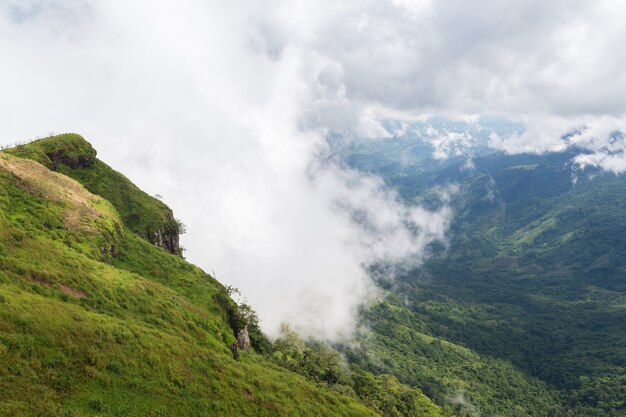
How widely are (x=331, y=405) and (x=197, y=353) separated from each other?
88.9 feet

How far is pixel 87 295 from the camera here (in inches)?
2188

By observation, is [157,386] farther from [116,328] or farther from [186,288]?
[186,288]

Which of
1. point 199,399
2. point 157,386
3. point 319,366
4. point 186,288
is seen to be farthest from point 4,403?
point 319,366

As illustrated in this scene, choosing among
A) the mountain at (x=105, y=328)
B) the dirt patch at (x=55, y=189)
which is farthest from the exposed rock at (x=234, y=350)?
the dirt patch at (x=55, y=189)

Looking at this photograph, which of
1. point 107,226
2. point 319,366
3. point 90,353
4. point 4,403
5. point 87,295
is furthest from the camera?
point 319,366

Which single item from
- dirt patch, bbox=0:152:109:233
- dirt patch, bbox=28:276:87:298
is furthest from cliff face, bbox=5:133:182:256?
dirt patch, bbox=28:276:87:298

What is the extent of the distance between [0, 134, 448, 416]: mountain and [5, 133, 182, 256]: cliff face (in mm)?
22990

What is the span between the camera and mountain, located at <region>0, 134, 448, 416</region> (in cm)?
3725

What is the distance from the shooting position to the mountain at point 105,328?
122 feet

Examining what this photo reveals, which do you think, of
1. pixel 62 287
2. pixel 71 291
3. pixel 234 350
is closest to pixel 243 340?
pixel 234 350

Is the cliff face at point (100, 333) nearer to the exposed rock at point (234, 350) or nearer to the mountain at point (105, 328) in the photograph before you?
the mountain at point (105, 328)

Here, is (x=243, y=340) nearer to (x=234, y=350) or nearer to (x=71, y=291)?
(x=234, y=350)

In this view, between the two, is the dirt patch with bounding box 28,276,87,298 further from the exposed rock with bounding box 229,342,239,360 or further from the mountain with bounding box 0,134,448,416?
the exposed rock with bounding box 229,342,239,360

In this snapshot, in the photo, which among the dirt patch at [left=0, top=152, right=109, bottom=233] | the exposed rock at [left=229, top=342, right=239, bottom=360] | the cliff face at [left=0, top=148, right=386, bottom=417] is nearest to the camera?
the cliff face at [left=0, top=148, right=386, bottom=417]
